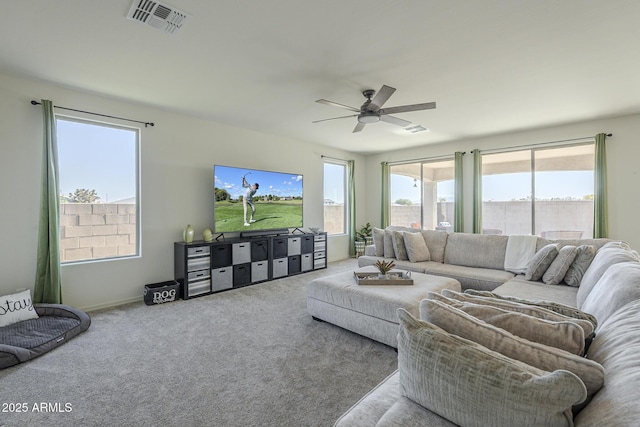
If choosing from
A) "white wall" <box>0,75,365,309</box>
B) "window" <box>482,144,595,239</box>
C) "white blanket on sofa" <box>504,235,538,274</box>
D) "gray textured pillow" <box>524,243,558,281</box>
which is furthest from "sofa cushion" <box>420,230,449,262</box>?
"white wall" <box>0,75,365,309</box>

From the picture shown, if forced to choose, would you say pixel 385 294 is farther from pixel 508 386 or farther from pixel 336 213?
pixel 336 213

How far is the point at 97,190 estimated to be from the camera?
375 centimetres

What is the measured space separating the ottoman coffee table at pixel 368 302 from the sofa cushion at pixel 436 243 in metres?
1.35

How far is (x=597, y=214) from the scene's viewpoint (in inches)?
181

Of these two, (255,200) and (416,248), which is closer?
(416,248)

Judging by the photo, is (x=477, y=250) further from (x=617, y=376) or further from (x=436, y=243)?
(x=617, y=376)

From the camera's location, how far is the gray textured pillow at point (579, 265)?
300 centimetres

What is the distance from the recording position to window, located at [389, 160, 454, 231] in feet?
21.1

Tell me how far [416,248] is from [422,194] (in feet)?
8.86

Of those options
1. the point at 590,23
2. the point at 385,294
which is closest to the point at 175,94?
the point at 385,294

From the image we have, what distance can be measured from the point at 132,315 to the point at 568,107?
20.3ft

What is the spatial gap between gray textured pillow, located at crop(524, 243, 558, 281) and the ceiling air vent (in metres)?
4.08

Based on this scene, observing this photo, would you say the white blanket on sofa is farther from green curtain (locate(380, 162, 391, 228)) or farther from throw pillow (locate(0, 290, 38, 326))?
throw pillow (locate(0, 290, 38, 326))

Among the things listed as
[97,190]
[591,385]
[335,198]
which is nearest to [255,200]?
[97,190]
